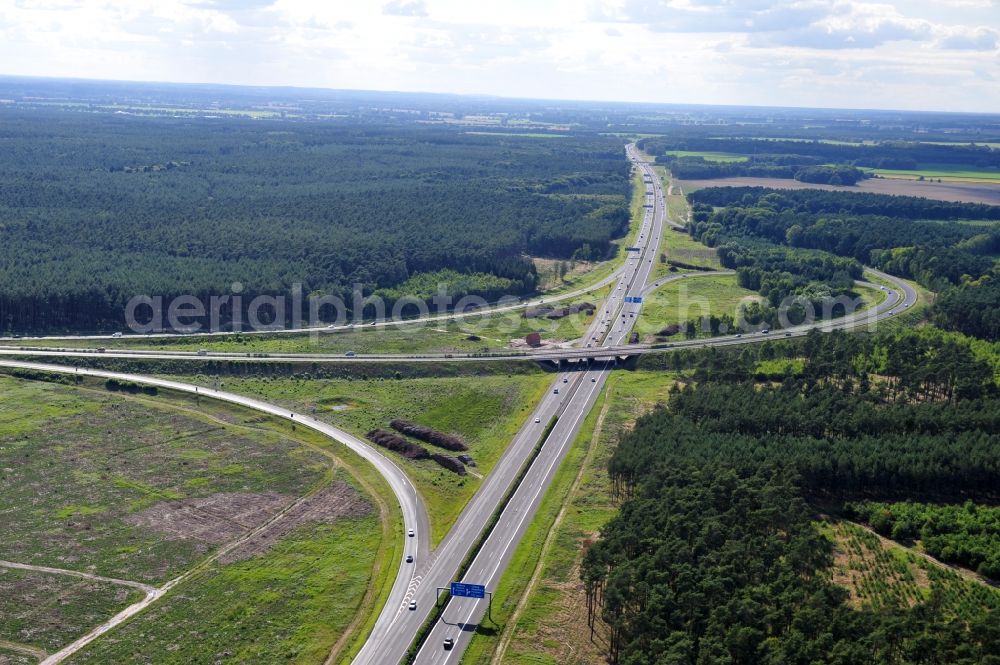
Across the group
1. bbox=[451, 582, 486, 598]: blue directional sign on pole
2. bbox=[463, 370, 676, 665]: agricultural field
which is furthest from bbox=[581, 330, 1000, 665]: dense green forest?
bbox=[451, 582, 486, 598]: blue directional sign on pole

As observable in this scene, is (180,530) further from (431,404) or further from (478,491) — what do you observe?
(431,404)

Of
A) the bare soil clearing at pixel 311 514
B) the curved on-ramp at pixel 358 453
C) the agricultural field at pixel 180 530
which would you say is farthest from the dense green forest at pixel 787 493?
the bare soil clearing at pixel 311 514

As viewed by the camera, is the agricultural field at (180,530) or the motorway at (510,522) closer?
the motorway at (510,522)

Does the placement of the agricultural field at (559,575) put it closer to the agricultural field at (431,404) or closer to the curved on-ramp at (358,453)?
the curved on-ramp at (358,453)

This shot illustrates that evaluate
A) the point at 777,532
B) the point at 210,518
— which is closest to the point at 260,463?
the point at 210,518

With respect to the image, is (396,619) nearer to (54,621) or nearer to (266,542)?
(266,542)

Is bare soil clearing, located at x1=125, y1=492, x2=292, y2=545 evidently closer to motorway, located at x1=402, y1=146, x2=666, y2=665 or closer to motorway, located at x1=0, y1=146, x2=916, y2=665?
motorway, located at x1=0, y1=146, x2=916, y2=665

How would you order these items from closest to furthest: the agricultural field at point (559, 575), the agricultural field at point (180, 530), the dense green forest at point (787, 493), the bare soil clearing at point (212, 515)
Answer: the dense green forest at point (787, 493) < the agricultural field at point (559, 575) < the agricultural field at point (180, 530) < the bare soil clearing at point (212, 515)
